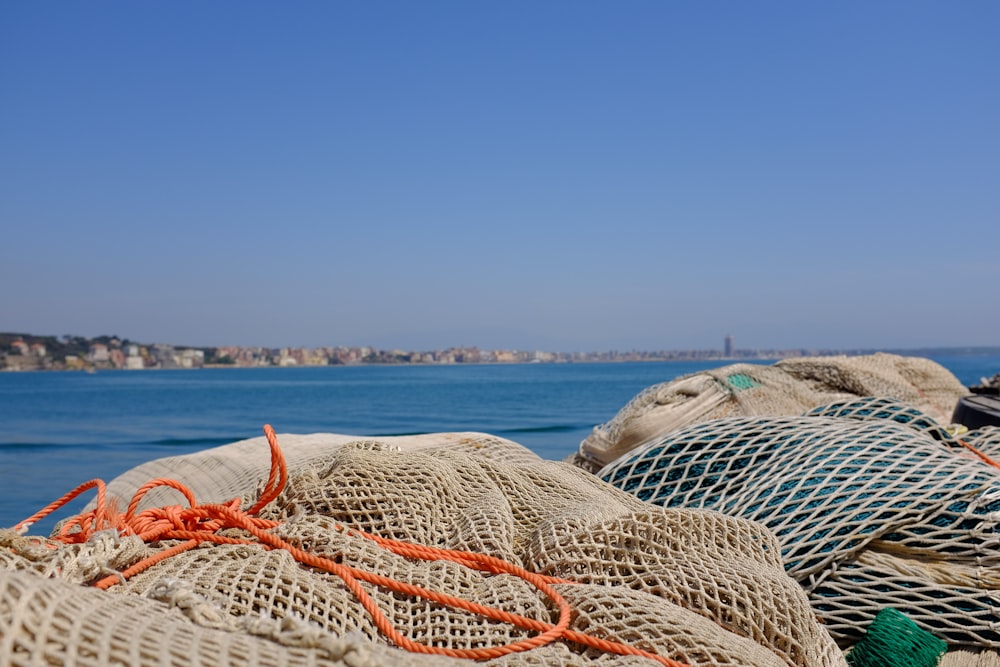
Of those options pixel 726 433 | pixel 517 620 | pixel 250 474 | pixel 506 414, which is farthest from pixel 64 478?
pixel 506 414

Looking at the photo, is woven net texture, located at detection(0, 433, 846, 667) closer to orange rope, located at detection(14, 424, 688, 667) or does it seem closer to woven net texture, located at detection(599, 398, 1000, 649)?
orange rope, located at detection(14, 424, 688, 667)

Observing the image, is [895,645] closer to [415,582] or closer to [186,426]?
[415,582]

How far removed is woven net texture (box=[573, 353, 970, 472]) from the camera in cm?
531

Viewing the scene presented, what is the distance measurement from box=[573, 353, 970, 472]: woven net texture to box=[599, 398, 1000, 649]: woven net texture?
1.69 metres

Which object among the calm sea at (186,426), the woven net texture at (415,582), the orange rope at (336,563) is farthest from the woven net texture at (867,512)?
the calm sea at (186,426)

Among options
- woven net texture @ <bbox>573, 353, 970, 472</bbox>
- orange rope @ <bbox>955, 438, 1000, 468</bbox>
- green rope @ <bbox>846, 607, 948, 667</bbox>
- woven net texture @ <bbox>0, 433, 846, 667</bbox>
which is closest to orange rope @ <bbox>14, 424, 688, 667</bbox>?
woven net texture @ <bbox>0, 433, 846, 667</bbox>

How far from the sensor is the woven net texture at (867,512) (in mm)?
2869

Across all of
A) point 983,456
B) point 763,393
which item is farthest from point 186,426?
point 983,456

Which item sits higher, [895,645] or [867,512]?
[867,512]

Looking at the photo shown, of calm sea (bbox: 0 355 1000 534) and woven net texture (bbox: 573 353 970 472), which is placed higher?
woven net texture (bbox: 573 353 970 472)

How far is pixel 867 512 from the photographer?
3.03 m

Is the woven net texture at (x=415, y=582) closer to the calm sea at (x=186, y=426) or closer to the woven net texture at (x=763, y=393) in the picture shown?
the woven net texture at (x=763, y=393)

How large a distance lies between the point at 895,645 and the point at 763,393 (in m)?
3.31

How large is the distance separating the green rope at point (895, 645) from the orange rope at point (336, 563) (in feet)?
4.13
